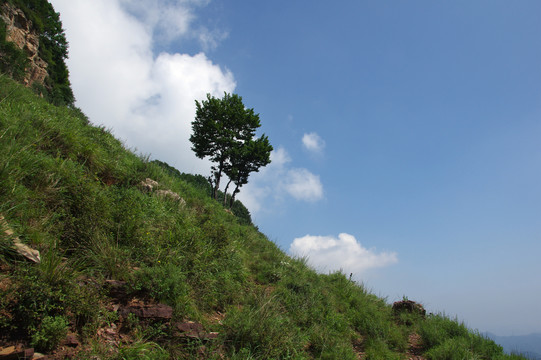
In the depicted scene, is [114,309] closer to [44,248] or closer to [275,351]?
[44,248]

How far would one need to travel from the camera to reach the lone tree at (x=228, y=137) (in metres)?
25.1

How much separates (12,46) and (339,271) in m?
23.4

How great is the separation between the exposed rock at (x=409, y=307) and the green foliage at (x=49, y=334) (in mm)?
8472

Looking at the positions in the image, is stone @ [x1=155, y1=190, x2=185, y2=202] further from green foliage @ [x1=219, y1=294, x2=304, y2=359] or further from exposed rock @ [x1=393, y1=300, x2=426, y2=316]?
exposed rock @ [x1=393, y1=300, x2=426, y2=316]

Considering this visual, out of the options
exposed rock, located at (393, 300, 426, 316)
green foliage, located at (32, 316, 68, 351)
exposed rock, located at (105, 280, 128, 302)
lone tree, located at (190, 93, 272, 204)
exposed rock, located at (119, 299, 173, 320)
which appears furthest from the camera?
lone tree, located at (190, 93, 272, 204)

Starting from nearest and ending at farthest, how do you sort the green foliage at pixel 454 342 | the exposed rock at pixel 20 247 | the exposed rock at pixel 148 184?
the exposed rock at pixel 20 247
the green foliage at pixel 454 342
the exposed rock at pixel 148 184

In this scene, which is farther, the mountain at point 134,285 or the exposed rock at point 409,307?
the exposed rock at point 409,307

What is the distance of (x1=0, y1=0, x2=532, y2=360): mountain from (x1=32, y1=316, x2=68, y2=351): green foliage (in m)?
0.01

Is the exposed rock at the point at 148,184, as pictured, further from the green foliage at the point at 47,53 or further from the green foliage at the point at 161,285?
the green foliage at the point at 47,53

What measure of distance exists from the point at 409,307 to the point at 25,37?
30382 millimetres

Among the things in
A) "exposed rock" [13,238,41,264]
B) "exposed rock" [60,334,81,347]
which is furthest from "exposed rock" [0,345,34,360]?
"exposed rock" [13,238,41,264]

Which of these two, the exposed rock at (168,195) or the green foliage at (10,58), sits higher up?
the green foliage at (10,58)

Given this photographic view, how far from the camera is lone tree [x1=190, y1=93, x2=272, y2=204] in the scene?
990 inches

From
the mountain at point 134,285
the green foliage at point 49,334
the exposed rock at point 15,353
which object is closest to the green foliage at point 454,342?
the mountain at point 134,285
